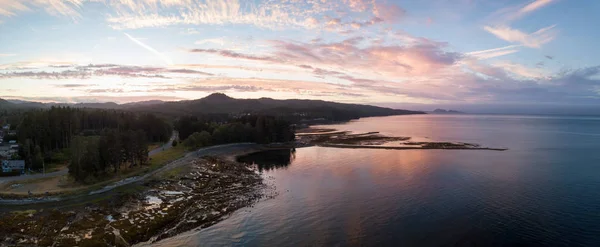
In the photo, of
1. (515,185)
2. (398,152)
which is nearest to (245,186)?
(515,185)

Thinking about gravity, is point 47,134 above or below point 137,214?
above

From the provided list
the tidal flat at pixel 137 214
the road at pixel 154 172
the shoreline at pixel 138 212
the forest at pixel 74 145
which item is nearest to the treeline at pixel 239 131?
the road at pixel 154 172

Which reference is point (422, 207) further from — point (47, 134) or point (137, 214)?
point (47, 134)

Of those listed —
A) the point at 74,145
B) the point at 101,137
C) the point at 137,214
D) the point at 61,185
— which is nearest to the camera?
the point at 137,214

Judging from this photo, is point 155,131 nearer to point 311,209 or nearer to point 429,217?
point 311,209

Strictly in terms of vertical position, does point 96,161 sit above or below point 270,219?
above

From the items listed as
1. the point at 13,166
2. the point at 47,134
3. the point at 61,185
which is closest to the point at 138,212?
the point at 61,185

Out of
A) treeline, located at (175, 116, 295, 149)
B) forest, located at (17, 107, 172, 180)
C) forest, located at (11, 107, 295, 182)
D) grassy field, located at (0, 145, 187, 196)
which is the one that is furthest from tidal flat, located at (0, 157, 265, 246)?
treeline, located at (175, 116, 295, 149)
